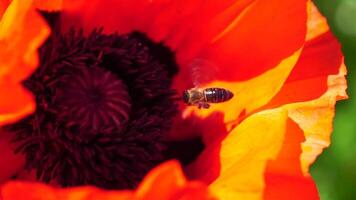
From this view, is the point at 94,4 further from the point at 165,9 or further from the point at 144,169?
the point at 144,169

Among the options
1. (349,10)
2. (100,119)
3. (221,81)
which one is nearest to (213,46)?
(221,81)

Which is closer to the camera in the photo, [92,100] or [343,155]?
[92,100]

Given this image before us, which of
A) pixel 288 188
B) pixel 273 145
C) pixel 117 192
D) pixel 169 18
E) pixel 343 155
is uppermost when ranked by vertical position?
pixel 169 18

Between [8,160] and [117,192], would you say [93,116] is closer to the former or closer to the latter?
[8,160]

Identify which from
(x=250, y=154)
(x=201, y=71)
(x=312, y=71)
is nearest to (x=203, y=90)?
(x=201, y=71)

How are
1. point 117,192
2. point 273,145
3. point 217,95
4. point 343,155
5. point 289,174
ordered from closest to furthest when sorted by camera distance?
point 117,192 → point 273,145 → point 289,174 → point 217,95 → point 343,155

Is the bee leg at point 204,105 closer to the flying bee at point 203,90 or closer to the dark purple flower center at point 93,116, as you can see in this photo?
the flying bee at point 203,90

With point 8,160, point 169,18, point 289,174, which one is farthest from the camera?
point 169,18
